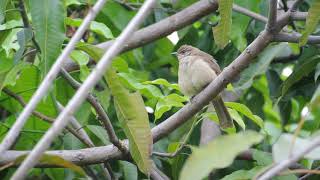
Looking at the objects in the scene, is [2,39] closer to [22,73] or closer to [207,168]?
[22,73]

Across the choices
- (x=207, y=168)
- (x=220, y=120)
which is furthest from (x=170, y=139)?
(x=207, y=168)

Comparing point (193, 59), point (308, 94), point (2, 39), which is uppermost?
point (2, 39)

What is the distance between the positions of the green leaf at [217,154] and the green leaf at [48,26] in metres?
1.14

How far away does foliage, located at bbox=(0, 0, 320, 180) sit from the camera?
3.22m

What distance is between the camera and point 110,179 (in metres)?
4.44

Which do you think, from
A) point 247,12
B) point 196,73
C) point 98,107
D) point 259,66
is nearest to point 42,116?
point 98,107

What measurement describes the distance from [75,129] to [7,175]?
751mm

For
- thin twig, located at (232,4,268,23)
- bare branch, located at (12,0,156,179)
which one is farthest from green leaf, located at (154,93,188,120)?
bare branch, located at (12,0,156,179)

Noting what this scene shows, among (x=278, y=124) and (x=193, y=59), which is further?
(x=278, y=124)

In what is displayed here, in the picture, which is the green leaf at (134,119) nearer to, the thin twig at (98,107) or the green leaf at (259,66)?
the thin twig at (98,107)

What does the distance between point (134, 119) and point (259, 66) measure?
201 centimetres

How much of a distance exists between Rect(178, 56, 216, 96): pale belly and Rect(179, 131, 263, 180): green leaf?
8.22ft

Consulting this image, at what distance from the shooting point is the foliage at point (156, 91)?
3223 mm

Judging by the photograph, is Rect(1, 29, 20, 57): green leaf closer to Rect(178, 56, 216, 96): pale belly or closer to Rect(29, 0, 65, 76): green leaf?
Rect(29, 0, 65, 76): green leaf
